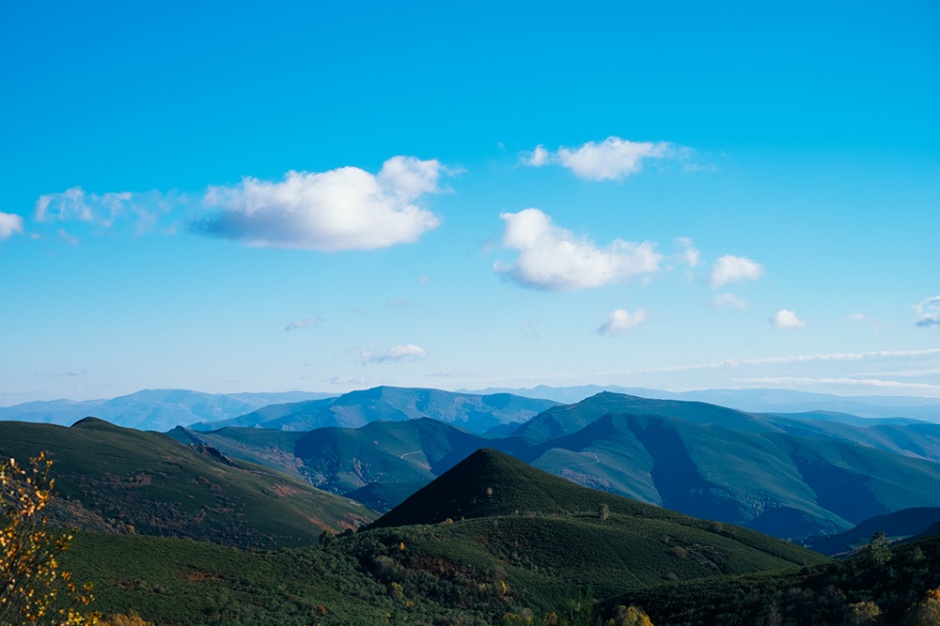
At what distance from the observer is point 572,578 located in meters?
101

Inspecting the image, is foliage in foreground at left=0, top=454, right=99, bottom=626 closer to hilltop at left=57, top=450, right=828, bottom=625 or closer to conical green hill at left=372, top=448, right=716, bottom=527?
hilltop at left=57, top=450, right=828, bottom=625

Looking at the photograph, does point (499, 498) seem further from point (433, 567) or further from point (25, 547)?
point (25, 547)

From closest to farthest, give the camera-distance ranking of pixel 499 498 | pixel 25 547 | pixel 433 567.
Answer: pixel 25 547, pixel 433 567, pixel 499 498

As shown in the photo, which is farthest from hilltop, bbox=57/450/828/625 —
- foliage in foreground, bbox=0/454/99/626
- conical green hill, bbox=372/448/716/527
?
foliage in foreground, bbox=0/454/99/626

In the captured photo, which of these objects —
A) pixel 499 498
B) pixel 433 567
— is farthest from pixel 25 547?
pixel 499 498

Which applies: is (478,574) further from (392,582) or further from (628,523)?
(628,523)

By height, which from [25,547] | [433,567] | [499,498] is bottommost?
[499,498]

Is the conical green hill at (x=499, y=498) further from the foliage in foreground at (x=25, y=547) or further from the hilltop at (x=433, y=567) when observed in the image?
the foliage in foreground at (x=25, y=547)

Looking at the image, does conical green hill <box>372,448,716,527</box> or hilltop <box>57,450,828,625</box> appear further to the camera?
conical green hill <box>372,448,716,527</box>

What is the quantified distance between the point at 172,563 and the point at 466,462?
111277 millimetres

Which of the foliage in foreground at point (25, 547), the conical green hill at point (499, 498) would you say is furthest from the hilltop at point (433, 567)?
the foliage in foreground at point (25, 547)

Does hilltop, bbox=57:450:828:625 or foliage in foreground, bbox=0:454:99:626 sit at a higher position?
foliage in foreground, bbox=0:454:99:626

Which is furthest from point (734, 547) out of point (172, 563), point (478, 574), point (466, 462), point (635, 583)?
point (172, 563)

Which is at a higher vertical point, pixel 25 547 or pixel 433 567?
pixel 25 547
